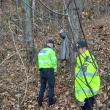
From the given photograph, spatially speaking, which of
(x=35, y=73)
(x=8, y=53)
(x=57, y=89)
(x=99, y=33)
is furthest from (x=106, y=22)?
(x=57, y=89)

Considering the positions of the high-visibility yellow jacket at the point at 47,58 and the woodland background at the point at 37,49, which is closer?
the high-visibility yellow jacket at the point at 47,58

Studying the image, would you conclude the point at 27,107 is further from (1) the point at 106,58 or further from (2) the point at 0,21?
(2) the point at 0,21

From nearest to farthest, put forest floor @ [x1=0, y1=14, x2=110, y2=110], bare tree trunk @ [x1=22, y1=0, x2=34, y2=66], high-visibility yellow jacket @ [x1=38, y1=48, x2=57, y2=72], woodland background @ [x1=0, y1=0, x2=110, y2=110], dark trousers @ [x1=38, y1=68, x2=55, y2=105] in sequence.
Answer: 1. high-visibility yellow jacket @ [x1=38, y1=48, x2=57, y2=72]
2. dark trousers @ [x1=38, y1=68, x2=55, y2=105]
3. woodland background @ [x1=0, y1=0, x2=110, y2=110]
4. forest floor @ [x1=0, y1=14, x2=110, y2=110]
5. bare tree trunk @ [x1=22, y1=0, x2=34, y2=66]

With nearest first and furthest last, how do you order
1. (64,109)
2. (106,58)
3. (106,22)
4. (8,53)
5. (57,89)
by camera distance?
(64,109) → (57,89) → (106,58) → (8,53) → (106,22)

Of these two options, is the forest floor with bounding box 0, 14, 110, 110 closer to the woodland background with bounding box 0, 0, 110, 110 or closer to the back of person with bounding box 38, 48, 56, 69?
Answer: the woodland background with bounding box 0, 0, 110, 110

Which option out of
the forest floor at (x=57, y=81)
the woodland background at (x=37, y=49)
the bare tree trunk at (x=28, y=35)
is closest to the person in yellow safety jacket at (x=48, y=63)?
the woodland background at (x=37, y=49)

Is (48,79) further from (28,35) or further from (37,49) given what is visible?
(37,49)

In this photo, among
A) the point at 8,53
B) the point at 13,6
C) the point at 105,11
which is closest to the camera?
the point at 8,53

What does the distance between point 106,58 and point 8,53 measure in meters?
5.63

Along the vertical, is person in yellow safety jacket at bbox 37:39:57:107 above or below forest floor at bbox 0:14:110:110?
above

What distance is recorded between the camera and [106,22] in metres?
19.6

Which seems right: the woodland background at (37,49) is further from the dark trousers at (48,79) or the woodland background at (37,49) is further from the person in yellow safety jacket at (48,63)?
the person in yellow safety jacket at (48,63)

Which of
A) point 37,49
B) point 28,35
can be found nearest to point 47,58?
point 28,35

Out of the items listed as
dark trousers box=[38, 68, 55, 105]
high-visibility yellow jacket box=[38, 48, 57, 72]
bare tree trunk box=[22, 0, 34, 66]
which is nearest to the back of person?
high-visibility yellow jacket box=[38, 48, 57, 72]
